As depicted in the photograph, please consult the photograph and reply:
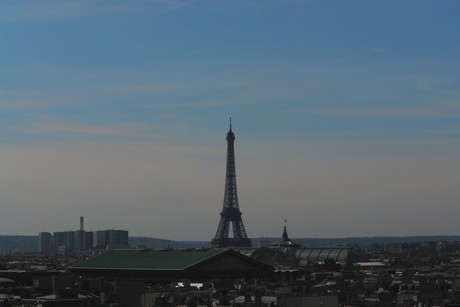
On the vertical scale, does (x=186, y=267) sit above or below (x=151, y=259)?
below

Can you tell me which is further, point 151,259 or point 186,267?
point 151,259

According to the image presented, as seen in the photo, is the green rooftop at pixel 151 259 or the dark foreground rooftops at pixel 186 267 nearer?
the dark foreground rooftops at pixel 186 267

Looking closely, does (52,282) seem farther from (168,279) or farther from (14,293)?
(168,279)

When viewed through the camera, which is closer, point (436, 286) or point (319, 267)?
point (436, 286)

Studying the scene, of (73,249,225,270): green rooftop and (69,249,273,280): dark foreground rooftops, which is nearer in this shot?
(69,249,273,280): dark foreground rooftops

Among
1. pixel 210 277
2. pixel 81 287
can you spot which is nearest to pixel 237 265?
pixel 210 277

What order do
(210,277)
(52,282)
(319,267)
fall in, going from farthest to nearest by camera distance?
(319,267) < (210,277) < (52,282)

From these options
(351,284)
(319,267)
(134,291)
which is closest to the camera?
(134,291)

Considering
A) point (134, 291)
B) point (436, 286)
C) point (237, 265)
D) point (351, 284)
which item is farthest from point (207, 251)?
point (134, 291)
